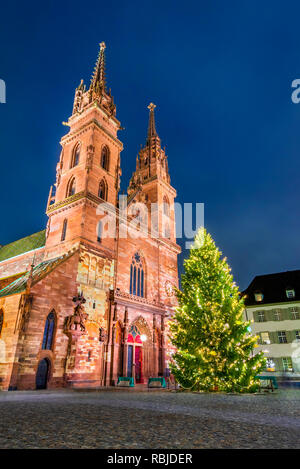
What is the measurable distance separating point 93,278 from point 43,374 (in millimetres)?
7208

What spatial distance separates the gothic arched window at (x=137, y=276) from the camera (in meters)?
26.9

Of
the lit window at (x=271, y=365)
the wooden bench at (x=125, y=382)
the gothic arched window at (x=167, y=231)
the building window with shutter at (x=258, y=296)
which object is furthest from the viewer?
the building window with shutter at (x=258, y=296)

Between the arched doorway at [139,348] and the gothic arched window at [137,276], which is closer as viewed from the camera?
the arched doorway at [139,348]

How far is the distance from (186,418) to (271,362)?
28.6 metres

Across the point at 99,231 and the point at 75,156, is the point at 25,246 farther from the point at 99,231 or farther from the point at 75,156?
the point at 99,231

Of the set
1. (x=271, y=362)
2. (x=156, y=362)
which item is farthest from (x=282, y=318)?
(x=156, y=362)

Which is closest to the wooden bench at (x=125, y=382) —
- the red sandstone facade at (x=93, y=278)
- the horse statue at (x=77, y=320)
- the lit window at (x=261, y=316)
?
the red sandstone facade at (x=93, y=278)

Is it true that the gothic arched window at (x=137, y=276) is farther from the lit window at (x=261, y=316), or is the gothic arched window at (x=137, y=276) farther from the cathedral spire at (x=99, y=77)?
the cathedral spire at (x=99, y=77)

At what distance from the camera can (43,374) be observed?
1709 centimetres

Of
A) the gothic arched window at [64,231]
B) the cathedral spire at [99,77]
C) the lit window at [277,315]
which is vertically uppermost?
the cathedral spire at [99,77]

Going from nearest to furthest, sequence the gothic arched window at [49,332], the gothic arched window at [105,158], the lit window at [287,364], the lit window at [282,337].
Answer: the gothic arched window at [49,332] → the gothic arched window at [105,158] → the lit window at [287,364] → the lit window at [282,337]

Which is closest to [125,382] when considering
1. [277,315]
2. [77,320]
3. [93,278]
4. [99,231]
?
[77,320]

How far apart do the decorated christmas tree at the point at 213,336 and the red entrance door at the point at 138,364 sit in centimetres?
1108

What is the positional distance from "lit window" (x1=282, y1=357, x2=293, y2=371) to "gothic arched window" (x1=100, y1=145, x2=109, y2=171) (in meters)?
26.9
